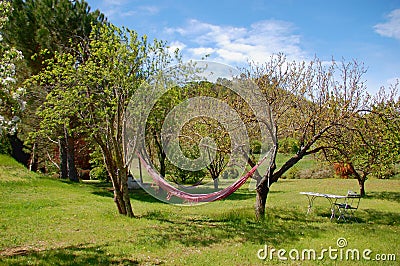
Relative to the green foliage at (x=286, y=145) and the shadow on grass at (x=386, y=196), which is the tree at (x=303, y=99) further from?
the shadow on grass at (x=386, y=196)

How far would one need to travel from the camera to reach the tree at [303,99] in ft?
23.5

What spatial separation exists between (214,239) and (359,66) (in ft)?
15.0

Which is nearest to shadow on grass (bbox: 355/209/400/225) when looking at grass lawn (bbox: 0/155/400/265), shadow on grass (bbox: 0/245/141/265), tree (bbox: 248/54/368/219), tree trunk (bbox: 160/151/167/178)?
grass lawn (bbox: 0/155/400/265)

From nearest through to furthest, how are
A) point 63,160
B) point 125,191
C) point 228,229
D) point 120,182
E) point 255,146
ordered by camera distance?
point 228,229 < point 125,191 < point 120,182 < point 255,146 < point 63,160

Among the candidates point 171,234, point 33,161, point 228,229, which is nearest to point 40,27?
point 33,161

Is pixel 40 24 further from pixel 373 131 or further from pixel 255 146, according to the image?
pixel 373 131

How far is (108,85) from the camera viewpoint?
279 inches

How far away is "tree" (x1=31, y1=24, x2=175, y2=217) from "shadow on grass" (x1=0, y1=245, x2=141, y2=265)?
101 inches

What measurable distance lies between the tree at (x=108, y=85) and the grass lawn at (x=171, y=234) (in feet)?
4.46

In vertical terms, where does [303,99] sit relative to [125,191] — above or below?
above

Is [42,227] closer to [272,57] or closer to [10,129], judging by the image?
[10,129]

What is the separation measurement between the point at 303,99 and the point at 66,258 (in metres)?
5.52

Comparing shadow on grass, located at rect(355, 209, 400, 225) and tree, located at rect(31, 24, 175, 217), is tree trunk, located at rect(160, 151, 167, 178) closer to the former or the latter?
tree, located at rect(31, 24, 175, 217)

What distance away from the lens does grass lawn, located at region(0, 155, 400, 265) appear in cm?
443
